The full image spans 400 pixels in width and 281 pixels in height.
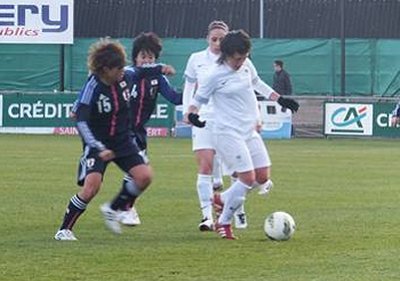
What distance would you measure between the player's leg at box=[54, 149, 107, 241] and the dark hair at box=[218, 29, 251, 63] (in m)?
1.53

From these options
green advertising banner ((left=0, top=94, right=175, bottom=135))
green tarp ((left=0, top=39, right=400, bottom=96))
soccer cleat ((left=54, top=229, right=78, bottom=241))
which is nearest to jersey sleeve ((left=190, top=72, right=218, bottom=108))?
soccer cleat ((left=54, top=229, right=78, bottom=241))

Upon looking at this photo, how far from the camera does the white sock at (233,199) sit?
12500 mm

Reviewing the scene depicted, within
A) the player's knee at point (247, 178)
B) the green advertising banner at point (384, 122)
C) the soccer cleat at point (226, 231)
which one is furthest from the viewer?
the green advertising banner at point (384, 122)

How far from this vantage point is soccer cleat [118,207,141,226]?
13.0 meters

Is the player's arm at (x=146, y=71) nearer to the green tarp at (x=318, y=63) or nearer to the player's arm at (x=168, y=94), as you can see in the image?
the player's arm at (x=168, y=94)

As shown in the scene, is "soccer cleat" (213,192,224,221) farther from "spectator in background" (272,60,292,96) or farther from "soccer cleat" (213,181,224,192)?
"spectator in background" (272,60,292,96)

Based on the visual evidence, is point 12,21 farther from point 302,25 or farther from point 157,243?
point 157,243

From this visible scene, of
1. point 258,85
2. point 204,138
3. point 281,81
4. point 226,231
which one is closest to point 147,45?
point 204,138

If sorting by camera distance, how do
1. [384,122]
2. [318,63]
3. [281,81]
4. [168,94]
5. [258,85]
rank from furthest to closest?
[318,63] → [281,81] → [384,122] → [168,94] → [258,85]

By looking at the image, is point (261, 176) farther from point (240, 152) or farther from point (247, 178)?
point (240, 152)

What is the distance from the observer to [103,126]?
12219mm

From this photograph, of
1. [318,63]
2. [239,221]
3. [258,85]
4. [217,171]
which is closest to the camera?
[258,85]

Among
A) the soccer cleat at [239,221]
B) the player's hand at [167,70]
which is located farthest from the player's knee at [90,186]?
the soccer cleat at [239,221]

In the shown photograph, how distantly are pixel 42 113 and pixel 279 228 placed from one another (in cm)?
2364
